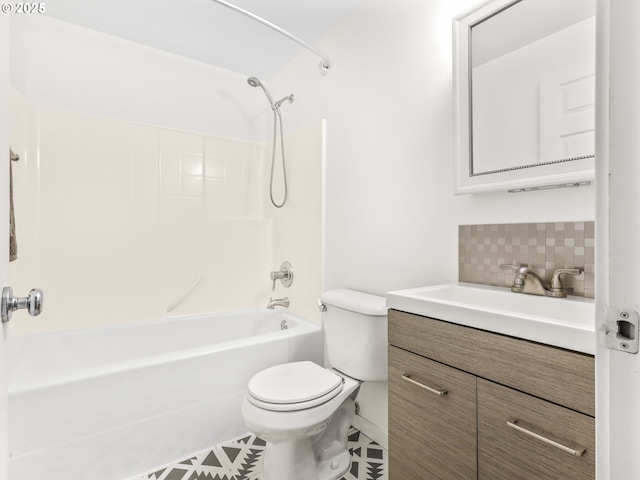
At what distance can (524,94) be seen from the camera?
3.91 feet

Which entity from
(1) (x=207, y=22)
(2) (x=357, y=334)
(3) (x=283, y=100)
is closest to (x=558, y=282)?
(2) (x=357, y=334)

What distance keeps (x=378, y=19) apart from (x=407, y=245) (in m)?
1.20

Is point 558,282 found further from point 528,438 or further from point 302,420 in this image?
point 302,420

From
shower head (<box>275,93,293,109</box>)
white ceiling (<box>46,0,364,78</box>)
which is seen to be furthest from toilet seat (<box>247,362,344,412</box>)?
white ceiling (<box>46,0,364,78</box>)

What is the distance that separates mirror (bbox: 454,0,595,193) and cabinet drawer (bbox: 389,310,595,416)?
548 millimetres

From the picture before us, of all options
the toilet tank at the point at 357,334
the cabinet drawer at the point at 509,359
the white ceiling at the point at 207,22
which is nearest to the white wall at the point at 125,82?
the white ceiling at the point at 207,22

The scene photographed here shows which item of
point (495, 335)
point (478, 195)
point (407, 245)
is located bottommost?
point (495, 335)

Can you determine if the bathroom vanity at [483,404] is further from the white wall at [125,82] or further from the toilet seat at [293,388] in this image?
the white wall at [125,82]

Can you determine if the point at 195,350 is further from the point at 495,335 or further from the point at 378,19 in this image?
the point at 378,19

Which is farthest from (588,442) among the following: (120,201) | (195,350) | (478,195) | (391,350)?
(120,201)

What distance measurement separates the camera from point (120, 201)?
223cm

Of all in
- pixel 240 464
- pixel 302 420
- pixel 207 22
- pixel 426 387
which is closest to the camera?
pixel 426 387

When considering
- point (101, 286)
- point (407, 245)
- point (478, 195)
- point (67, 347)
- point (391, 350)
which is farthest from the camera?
point (101, 286)

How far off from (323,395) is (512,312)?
845 mm
